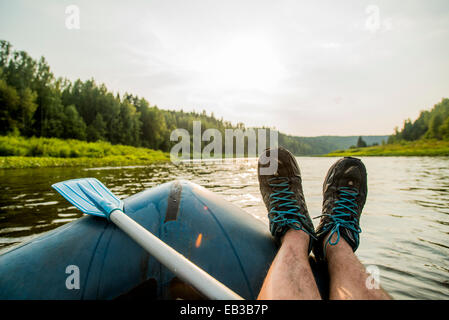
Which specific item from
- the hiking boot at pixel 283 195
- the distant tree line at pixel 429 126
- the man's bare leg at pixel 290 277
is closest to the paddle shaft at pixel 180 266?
the man's bare leg at pixel 290 277

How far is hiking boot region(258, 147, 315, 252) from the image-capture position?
144cm

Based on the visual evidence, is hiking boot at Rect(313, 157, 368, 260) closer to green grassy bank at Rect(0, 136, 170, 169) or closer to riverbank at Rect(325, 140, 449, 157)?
green grassy bank at Rect(0, 136, 170, 169)

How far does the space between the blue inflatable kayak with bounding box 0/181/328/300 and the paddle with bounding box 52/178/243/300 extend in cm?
7

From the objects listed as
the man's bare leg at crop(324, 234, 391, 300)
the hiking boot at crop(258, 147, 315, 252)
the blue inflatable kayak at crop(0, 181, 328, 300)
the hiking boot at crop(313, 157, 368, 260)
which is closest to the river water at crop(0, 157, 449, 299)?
the hiking boot at crop(313, 157, 368, 260)

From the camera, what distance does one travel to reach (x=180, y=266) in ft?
2.81

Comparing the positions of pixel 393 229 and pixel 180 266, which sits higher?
pixel 180 266

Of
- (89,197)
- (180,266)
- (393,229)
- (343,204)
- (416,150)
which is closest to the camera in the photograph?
(180,266)

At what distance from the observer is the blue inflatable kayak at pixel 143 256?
927 millimetres

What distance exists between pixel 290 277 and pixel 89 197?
3.83ft

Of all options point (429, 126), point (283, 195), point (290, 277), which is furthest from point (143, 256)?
point (429, 126)

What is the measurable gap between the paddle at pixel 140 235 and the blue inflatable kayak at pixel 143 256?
7cm

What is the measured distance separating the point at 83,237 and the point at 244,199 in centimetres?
368

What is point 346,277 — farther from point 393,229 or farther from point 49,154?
point 49,154
